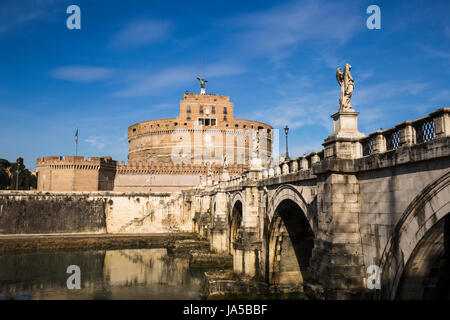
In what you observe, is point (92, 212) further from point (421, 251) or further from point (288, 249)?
point (421, 251)

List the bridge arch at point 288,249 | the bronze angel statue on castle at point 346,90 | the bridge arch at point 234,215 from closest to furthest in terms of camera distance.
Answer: the bronze angel statue on castle at point 346,90
the bridge arch at point 288,249
the bridge arch at point 234,215

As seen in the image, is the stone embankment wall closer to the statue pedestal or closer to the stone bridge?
the stone bridge

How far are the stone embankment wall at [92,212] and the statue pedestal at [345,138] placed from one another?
4327cm

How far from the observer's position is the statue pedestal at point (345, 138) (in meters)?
10.7

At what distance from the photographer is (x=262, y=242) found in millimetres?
21172

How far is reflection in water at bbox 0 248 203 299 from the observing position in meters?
23.5

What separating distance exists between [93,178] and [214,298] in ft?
160

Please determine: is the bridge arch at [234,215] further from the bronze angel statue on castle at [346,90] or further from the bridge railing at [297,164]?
the bronze angel statue on castle at [346,90]

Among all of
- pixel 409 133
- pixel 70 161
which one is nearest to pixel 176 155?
pixel 70 161

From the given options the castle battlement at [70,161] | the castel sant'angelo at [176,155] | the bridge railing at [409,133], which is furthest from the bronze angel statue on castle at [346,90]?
the castle battlement at [70,161]

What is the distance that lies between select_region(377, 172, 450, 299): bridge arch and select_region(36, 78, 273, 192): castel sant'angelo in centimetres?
5621
